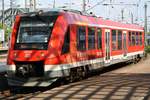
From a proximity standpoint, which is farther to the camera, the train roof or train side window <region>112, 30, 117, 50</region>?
train side window <region>112, 30, 117, 50</region>

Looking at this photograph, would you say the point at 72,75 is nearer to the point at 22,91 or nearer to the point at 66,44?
the point at 66,44

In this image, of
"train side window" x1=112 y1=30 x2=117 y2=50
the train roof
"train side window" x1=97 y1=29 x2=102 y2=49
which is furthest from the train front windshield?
"train side window" x1=112 y1=30 x2=117 y2=50

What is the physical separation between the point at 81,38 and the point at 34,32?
7.77ft

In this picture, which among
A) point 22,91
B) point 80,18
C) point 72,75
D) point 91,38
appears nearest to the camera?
point 22,91

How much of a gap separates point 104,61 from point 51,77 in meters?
6.47

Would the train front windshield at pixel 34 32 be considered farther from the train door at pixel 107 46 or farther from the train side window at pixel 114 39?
the train side window at pixel 114 39

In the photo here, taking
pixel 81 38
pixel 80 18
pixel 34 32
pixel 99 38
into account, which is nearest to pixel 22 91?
pixel 34 32

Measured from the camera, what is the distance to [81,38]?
1739 cm

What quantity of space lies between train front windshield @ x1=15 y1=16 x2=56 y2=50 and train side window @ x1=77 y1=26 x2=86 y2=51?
5.36 feet

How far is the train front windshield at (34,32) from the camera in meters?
15.4

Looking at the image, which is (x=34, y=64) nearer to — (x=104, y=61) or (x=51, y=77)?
(x=51, y=77)

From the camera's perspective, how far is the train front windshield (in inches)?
607

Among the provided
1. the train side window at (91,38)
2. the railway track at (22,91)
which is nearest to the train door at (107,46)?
the train side window at (91,38)

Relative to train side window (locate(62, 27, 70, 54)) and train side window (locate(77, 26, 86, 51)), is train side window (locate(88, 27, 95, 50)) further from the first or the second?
train side window (locate(62, 27, 70, 54))
